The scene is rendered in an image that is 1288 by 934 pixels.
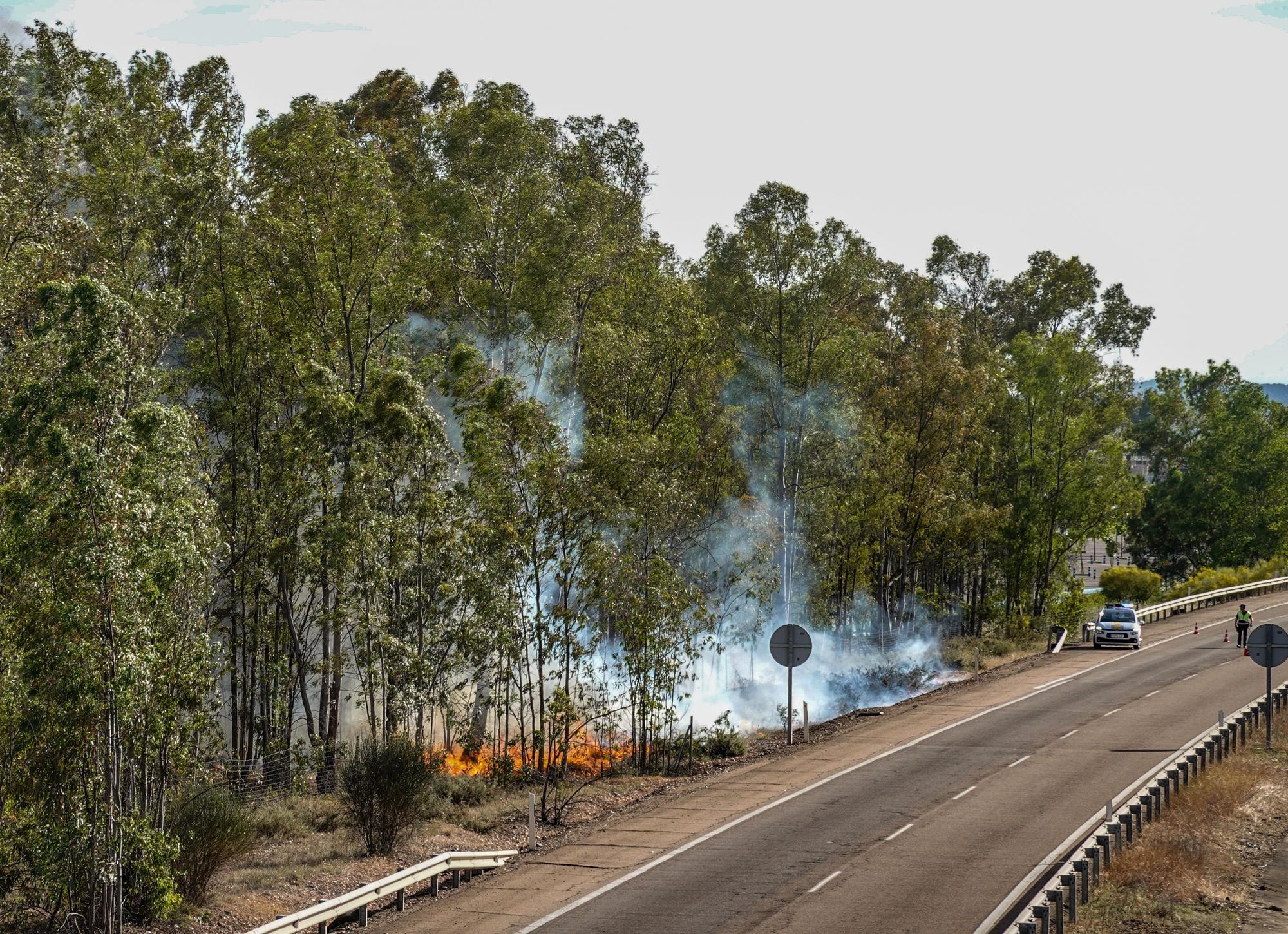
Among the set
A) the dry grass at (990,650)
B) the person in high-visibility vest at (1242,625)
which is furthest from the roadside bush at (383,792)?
the person in high-visibility vest at (1242,625)

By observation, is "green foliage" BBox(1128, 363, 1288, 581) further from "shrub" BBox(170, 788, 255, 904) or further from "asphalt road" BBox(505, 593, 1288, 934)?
"shrub" BBox(170, 788, 255, 904)

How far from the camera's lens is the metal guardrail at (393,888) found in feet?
54.6

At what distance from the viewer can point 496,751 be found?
3055 cm

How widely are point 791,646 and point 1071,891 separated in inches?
532

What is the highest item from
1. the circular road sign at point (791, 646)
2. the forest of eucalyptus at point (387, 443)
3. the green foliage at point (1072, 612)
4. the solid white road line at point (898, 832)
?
the forest of eucalyptus at point (387, 443)

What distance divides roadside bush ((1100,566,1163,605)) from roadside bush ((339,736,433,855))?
195 ft

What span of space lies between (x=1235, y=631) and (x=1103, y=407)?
2131 cm

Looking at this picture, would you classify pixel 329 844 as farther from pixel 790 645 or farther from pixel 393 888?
pixel 790 645

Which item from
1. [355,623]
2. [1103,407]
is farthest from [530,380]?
[1103,407]

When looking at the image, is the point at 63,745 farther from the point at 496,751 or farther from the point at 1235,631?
the point at 1235,631

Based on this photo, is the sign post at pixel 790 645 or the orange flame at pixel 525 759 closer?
the orange flame at pixel 525 759

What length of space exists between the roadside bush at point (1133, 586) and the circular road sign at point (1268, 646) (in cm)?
4636

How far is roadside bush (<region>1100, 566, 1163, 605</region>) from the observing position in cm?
7450

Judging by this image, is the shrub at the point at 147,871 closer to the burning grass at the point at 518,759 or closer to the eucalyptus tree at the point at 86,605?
the eucalyptus tree at the point at 86,605
